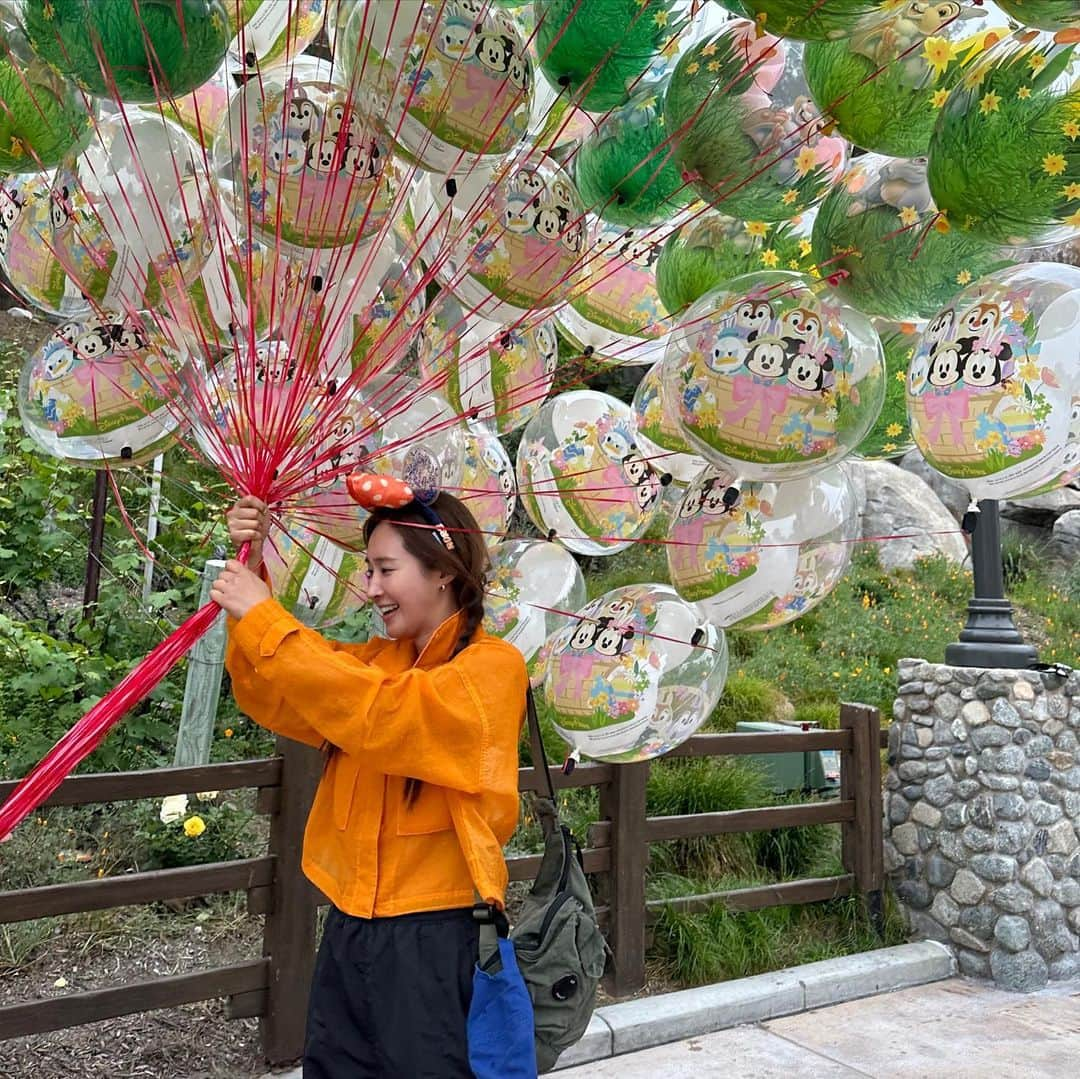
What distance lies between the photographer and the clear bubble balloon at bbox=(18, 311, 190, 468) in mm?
2314

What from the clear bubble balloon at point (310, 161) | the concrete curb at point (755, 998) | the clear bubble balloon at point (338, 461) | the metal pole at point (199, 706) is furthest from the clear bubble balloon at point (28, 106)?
the concrete curb at point (755, 998)

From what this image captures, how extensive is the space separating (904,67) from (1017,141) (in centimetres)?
40

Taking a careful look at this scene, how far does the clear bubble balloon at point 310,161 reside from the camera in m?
2.11

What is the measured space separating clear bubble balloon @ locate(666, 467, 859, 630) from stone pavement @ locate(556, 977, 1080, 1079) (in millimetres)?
1780

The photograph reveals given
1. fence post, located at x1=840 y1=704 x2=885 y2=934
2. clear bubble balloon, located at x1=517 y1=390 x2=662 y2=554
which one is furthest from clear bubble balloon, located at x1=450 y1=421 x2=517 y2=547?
fence post, located at x1=840 y1=704 x2=885 y2=934

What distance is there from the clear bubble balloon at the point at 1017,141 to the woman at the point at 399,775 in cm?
115

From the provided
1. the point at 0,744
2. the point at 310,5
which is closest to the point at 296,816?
the point at 0,744

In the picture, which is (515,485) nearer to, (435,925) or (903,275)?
(903,275)

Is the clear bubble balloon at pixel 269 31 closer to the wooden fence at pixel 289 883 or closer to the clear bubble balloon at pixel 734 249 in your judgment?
the clear bubble balloon at pixel 734 249

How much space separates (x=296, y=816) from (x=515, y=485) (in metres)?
1.22

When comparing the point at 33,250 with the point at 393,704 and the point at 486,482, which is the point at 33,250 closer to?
the point at 486,482

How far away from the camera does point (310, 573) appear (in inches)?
102

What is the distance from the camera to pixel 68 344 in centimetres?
238

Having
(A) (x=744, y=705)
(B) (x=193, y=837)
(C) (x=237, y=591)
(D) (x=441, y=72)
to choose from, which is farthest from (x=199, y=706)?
(A) (x=744, y=705)
